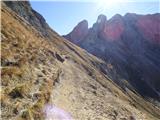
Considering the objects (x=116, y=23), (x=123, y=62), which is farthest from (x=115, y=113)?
(x=116, y=23)

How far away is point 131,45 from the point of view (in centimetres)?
15550

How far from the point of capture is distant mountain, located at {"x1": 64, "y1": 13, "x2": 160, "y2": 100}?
125 meters

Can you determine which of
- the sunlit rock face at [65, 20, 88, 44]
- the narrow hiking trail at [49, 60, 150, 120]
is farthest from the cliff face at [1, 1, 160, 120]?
the sunlit rock face at [65, 20, 88, 44]

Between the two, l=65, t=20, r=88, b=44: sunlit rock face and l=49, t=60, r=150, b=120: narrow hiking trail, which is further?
l=65, t=20, r=88, b=44: sunlit rock face

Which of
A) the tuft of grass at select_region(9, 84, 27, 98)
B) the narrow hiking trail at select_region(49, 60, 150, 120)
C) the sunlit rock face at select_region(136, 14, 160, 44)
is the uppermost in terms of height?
the sunlit rock face at select_region(136, 14, 160, 44)

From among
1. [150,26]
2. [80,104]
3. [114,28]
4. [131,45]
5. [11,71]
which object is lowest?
[80,104]

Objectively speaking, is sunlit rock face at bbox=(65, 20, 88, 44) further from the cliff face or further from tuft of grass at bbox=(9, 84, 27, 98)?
tuft of grass at bbox=(9, 84, 27, 98)

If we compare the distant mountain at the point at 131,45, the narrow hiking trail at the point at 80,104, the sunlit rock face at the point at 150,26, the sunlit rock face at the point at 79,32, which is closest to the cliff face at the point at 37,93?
the narrow hiking trail at the point at 80,104

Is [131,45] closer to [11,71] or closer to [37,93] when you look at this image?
[37,93]

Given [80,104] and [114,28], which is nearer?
[80,104]

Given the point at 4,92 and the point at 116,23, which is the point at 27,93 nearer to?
the point at 4,92

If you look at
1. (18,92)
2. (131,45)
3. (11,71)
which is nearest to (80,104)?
(11,71)

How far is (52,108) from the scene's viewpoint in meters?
25.8

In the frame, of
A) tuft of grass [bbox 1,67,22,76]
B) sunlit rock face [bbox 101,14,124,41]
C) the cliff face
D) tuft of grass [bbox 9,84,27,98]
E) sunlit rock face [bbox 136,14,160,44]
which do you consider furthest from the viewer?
sunlit rock face [bbox 136,14,160,44]
